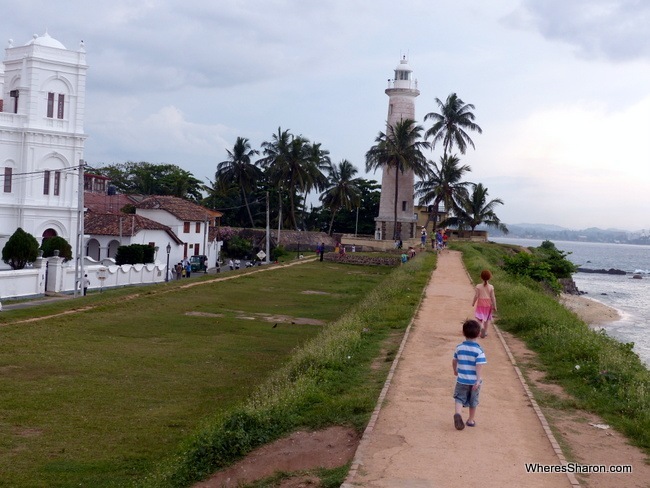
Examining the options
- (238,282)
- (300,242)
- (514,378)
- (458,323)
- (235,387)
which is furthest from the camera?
(300,242)

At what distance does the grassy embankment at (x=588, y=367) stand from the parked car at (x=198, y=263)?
125 ft

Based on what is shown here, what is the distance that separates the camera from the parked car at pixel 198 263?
181ft

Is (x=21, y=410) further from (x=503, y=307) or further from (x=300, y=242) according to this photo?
(x=300, y=242)

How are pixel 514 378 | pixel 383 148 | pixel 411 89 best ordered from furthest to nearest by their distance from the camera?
pixel 411 89 → pixel 383 148 → pixel 514 378

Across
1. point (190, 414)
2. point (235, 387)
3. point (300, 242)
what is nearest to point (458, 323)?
point (235, 387)

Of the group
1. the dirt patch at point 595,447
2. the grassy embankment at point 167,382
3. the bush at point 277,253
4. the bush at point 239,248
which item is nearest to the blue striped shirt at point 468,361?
the dirt patch at point 595,447

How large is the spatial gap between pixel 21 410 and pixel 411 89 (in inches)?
2098

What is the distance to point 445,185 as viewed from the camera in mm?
59250

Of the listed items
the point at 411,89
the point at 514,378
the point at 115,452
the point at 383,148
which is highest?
the point at 411,89

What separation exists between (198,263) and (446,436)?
47.9m

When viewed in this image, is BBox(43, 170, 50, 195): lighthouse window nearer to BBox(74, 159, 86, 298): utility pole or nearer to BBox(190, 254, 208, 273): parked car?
BBox(190, 254, 208, 273): parked car

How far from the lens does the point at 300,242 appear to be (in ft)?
228

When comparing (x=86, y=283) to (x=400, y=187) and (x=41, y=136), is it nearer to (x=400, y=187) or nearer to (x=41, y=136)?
(x=41, y=136)

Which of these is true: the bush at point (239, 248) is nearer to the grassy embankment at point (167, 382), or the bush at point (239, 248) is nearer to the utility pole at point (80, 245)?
the utility pole at point (80, 245)
